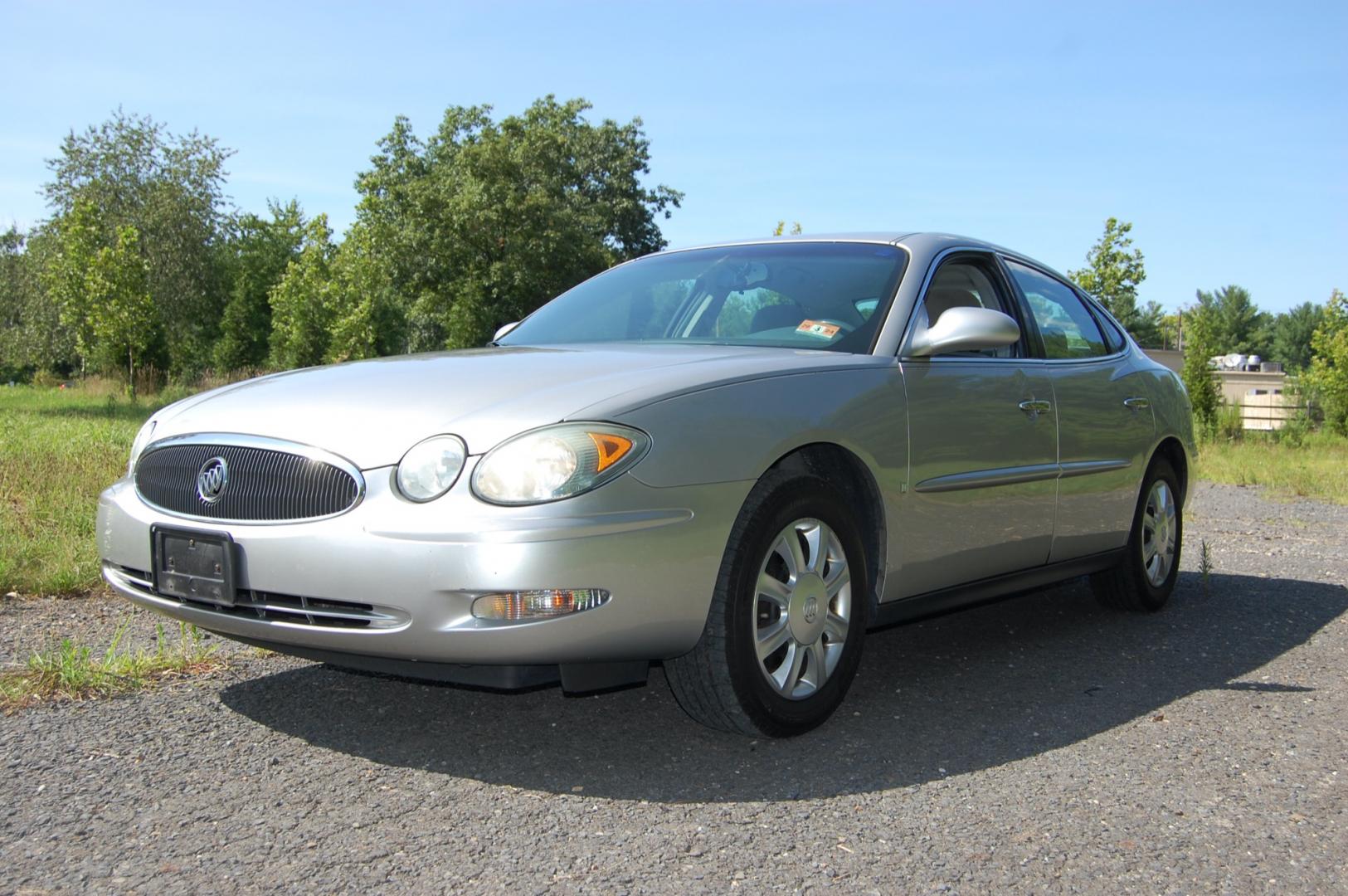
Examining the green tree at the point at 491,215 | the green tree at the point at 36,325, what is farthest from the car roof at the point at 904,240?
the green tree at the point at 36,325

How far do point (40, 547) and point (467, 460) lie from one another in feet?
13.6

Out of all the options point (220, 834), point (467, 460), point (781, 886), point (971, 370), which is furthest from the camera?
point (971, 370)

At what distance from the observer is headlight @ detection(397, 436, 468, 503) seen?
2.97 metres

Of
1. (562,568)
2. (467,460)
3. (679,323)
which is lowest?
(562,568)

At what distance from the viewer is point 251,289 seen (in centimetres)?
5953

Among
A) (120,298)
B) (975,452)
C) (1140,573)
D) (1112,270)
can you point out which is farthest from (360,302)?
(975,452)

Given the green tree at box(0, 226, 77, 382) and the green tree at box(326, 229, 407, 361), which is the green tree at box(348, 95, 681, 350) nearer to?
the green tree at box(326, 229, 407, 361)

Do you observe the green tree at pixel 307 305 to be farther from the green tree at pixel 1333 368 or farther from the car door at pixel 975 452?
the car door at pixel 975 452

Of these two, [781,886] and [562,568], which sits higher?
[562,568]

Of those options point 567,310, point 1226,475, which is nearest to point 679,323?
point 567,310

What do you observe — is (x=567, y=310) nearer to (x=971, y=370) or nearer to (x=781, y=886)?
(x=971, y=370)

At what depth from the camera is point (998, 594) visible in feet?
14.5

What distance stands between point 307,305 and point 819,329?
152 ft

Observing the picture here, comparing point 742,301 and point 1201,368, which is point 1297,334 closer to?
point 1201,368
